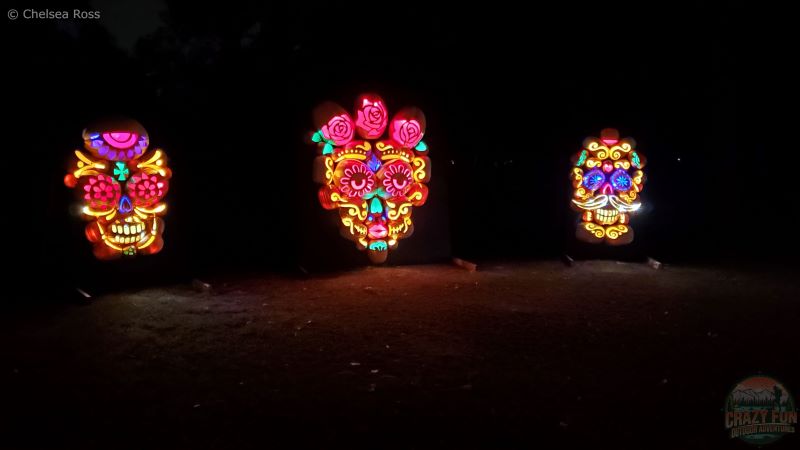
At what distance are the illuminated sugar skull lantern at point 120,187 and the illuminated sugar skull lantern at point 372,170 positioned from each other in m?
2.45

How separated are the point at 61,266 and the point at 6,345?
2466 mm

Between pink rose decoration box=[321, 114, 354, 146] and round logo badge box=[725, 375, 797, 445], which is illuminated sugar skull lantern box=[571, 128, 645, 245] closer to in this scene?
pink rose decoration box=[321, 114, 354, 146]

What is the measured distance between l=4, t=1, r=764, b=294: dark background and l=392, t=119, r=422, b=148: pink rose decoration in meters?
0.63

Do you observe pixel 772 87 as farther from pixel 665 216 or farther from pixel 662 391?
pixel 662 391

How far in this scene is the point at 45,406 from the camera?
4324 mm

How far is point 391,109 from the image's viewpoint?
10.2 m

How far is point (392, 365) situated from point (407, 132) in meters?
5.38

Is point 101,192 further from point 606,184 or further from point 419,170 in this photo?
point 606,184

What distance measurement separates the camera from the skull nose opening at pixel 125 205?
818 cm

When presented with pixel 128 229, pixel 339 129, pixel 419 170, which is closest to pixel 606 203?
pixel 419 170

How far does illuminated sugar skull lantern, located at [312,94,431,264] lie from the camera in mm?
9422

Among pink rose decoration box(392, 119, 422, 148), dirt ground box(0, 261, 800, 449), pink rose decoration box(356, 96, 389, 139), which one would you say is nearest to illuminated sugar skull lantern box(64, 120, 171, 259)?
dirt ground box(0, 261, 800, 449)

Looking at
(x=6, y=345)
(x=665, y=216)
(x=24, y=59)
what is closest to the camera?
(x=6, y=345)

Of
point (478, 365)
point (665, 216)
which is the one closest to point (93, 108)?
point (478, 365)
